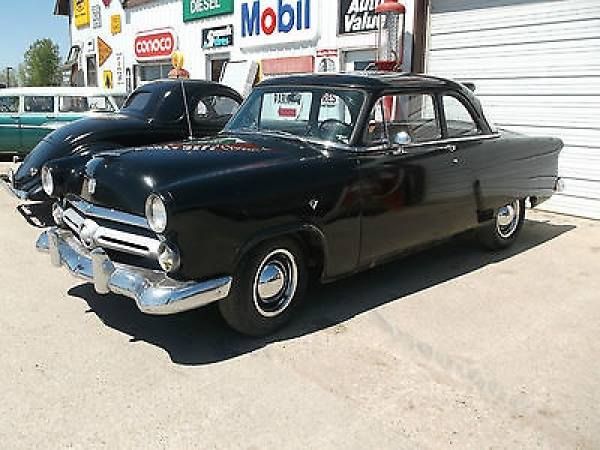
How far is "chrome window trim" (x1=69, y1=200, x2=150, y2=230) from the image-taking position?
360cm

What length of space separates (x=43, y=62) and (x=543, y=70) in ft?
129

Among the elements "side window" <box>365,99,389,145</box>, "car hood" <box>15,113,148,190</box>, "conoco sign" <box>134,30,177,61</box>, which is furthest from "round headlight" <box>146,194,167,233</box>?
"conoco sign" <box>134,30,177,61</box>

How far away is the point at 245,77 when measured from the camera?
1275cm

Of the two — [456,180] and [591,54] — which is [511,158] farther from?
[591,54]

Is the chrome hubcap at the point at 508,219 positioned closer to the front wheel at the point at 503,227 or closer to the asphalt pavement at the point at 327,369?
the front wheel at the point at 503,227

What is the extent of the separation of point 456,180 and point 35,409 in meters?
3.57

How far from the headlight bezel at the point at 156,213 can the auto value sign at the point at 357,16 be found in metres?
7.74

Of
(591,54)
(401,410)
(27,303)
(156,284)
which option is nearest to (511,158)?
(591,54)

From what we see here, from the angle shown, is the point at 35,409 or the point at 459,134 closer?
the point at 35,409

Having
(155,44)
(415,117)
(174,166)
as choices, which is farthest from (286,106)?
(155,44)

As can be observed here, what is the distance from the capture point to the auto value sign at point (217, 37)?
13773mm

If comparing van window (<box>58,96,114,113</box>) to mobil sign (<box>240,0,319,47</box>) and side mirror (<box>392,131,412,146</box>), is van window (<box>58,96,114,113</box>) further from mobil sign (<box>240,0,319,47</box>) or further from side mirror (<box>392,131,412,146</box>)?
side mirror (<box>392,131,412,146</box>)

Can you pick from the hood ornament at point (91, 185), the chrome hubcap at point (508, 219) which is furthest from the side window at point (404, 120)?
the hood ornament at point (91, 185)

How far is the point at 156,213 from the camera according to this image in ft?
11.1
